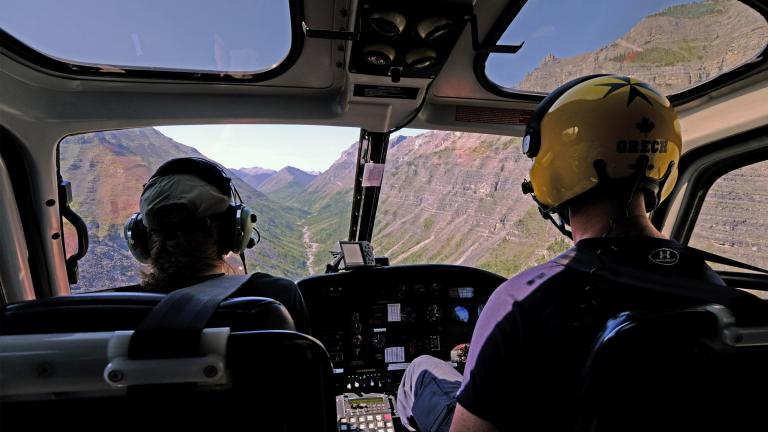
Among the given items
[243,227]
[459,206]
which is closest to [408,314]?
[459,206]

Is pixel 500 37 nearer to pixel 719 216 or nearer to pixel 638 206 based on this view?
pixel 638 206

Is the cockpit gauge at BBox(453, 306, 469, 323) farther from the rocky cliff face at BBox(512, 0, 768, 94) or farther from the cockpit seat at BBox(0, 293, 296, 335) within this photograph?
the cockpit seat at BBox(0, 293, 296, 335)

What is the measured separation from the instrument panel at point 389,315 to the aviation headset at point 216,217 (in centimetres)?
135

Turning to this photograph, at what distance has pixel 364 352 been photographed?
9.06 ft

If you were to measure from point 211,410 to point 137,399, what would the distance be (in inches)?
4.5

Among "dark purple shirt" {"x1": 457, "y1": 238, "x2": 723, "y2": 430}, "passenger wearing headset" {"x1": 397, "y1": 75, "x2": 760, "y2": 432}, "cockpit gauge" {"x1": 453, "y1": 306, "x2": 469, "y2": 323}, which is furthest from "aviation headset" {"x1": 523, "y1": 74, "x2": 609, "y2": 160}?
"cockpit gauge" {"x1": 453, "y1": 306, "x2": 469, "y2": 323}

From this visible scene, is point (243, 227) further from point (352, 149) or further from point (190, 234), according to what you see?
point (352, 149)

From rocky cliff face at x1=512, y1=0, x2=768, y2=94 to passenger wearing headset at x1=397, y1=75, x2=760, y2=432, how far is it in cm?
128

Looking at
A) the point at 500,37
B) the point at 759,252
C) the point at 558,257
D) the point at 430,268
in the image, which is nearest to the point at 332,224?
the point at 430,268

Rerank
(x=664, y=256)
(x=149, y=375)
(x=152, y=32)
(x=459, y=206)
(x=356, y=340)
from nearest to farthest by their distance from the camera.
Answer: (x=149, y=375) → (x=664, y=256) → (x=152, y=32) → (x=356, y=340) → (x=459, y=206)

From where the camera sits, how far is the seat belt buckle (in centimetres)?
65

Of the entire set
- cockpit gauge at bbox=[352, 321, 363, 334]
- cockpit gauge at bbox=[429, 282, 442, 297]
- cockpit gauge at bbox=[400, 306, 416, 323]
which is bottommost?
cockpit gauge at bbox=[352, 321, 363, 334]

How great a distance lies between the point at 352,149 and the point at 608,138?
2164mm

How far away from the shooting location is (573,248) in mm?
1002
